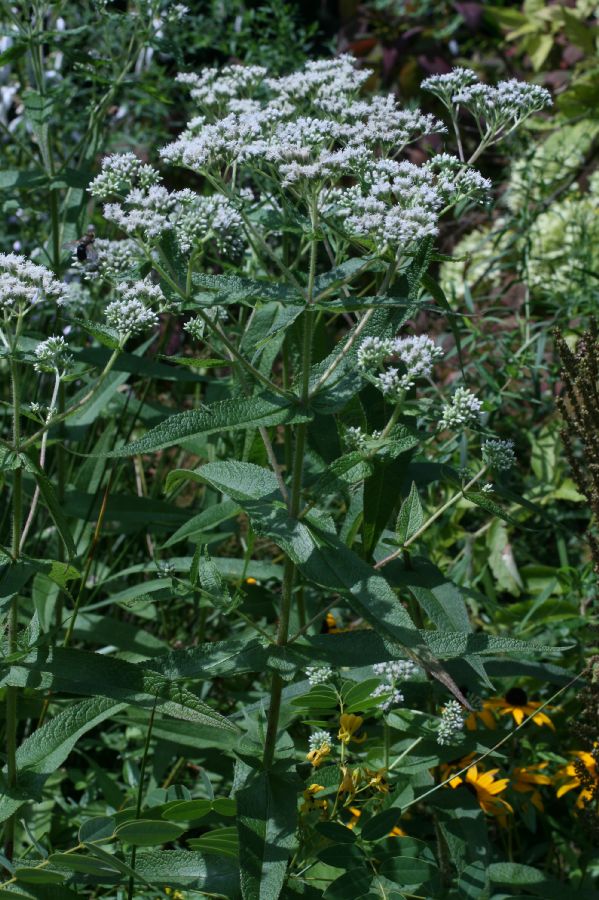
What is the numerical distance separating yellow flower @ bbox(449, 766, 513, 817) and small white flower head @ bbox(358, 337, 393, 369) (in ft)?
3.19

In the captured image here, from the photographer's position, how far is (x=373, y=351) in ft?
5.45

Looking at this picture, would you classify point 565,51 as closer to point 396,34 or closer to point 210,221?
point 396,34

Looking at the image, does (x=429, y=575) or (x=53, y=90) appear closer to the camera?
(x=429, y=575)

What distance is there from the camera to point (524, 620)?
255cm

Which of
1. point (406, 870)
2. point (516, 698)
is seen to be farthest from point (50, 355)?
point (516, 698)

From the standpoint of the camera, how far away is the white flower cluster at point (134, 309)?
171 cm

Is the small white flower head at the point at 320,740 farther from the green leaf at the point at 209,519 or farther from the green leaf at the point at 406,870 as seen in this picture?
the green leaf at the point at 209,519

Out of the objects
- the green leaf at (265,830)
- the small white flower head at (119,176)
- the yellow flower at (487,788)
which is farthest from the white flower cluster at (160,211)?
the yellow flower at (487,788)

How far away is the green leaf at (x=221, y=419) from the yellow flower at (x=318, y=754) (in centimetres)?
68

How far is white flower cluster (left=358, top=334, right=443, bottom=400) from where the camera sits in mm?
1630

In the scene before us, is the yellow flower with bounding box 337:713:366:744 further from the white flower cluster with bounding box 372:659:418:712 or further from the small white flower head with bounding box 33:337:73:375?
the small white flower head with bounding box 33:337:73:375

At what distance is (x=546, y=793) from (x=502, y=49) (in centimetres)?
484

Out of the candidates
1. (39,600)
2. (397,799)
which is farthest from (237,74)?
(397,799)

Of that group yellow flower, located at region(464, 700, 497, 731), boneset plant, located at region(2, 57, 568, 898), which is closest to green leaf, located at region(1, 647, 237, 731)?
boneset plant, located at region(2, 57, 568, 898)
